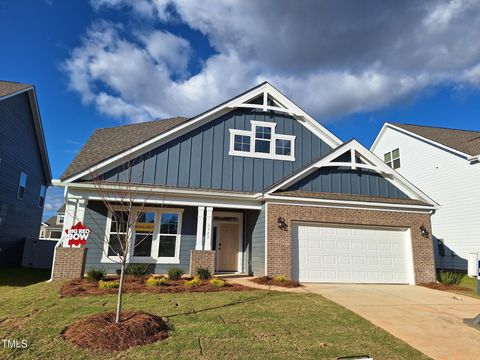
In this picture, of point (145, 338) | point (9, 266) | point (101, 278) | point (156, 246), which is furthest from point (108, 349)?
point (9, 266)

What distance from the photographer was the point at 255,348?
199 inches

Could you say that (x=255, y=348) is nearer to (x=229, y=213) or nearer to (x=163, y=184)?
(x=163, y=184)

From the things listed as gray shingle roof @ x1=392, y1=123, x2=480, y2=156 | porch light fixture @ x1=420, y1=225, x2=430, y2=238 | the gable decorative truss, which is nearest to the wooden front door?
the gable decorative truss

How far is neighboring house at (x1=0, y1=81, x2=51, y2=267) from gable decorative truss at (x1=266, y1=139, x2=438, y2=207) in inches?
562

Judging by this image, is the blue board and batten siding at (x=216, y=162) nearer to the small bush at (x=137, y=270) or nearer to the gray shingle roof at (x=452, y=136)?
the small bush at (x=137, y=270)

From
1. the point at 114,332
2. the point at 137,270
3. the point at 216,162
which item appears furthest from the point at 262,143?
the point at 114,332

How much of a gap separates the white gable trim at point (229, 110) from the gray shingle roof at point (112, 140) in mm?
370

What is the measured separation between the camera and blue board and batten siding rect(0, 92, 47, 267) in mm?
16281

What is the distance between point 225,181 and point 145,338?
29.3 ft

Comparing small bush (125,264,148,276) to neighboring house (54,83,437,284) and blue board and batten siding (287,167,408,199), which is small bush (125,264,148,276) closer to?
neighboring house (54,83,437,284)

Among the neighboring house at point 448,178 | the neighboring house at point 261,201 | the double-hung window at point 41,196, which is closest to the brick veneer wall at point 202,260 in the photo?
the neighboring house at point 261,201

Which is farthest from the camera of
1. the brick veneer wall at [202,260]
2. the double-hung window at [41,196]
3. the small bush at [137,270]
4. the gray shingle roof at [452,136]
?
the double-hung window at [41,196]

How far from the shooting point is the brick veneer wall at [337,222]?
1180 cm

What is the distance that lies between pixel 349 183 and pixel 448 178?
8481mm
